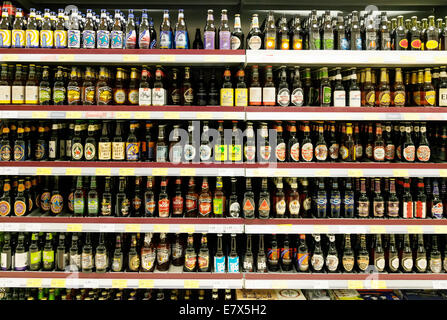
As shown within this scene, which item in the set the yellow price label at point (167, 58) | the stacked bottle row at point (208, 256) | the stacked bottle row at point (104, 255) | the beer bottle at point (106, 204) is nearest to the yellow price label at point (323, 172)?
the stacked bottle row at point (208, 256)

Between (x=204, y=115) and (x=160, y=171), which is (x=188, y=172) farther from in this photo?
(x=204, y=115)

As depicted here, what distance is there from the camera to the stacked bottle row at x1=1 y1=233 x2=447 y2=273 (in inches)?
98.4

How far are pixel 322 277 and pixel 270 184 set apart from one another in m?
0.83

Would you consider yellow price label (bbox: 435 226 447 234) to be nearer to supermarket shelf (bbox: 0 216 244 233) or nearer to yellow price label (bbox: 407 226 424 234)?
yellow price label (bbox: 407 226 424 234)

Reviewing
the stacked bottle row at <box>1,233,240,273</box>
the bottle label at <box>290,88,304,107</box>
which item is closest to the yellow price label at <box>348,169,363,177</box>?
the bottle label at <box>290,88,304,107</box>

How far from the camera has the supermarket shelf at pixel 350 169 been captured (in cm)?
243

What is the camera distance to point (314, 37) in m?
2.53

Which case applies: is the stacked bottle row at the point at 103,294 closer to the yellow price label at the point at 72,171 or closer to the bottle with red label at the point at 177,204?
the bottle with red label at the point at 177,204

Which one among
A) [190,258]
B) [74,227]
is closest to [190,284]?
[190,258]

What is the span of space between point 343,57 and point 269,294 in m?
1.93

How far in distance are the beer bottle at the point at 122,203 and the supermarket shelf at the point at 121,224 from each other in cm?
9
